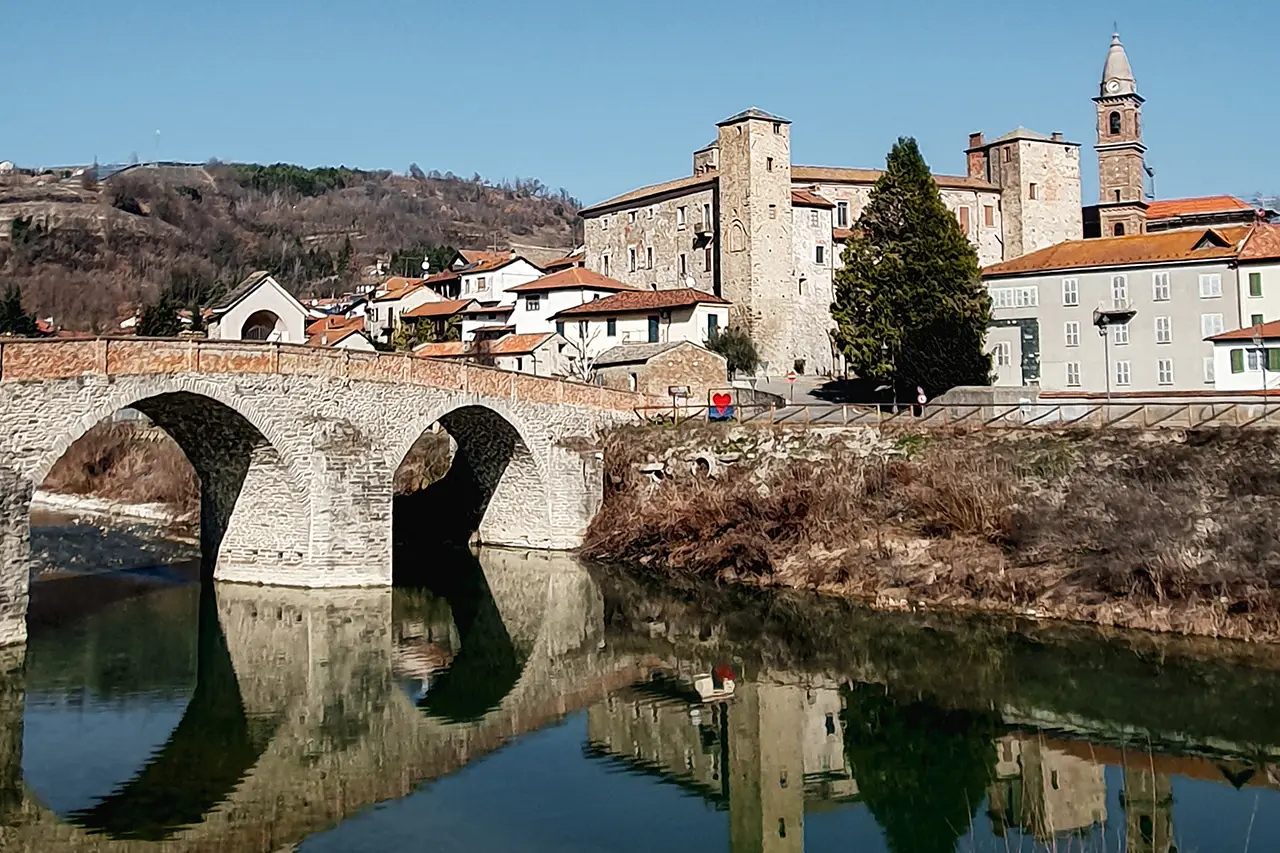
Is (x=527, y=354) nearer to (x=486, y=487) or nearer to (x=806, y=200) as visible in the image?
(x=806, y=200)

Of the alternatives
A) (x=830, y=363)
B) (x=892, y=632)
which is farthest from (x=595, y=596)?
(x=830, y=363)

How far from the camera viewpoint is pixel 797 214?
188ft

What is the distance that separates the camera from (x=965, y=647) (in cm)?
2262

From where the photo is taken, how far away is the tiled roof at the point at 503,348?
52750mm

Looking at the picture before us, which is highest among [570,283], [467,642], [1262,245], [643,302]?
[570,283]

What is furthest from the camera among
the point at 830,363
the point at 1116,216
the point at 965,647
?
the point at 1116,216

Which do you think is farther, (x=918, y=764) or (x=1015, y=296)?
(x=1015, y=296)

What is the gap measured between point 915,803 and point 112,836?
9.60 meters

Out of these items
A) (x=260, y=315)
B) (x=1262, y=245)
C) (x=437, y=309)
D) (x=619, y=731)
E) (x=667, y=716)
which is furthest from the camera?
(x=437, y=309)

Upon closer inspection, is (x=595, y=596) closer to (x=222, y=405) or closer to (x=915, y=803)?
(x=222, y=405)

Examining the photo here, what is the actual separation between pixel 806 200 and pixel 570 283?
39.0 ft

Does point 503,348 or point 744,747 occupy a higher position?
point 503,348

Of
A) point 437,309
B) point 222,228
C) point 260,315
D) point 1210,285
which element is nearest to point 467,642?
point 260,315

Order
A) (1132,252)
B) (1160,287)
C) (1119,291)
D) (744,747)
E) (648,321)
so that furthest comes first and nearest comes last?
(648,321)
(1132,252)
(1119,291)
(1160,287)
(744,747)
